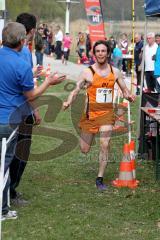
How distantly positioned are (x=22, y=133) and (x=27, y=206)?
0.81m

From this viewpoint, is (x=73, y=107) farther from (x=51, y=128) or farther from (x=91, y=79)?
(x=91, y=79)

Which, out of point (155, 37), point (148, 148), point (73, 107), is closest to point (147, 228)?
point (148, 148)

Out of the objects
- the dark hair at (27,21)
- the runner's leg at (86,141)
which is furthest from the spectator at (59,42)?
the dark hair at (27,21)

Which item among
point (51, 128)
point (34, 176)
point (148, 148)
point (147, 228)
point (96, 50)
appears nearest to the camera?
point (147, 228)

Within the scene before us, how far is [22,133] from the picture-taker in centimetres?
655

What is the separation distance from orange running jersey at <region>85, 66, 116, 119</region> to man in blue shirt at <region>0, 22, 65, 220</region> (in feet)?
5.76

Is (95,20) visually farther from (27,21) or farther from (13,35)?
(13,35)

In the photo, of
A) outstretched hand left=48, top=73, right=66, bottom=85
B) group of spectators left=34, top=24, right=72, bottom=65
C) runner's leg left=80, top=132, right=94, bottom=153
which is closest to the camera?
outstretched hand left=48, top=73, right=66, bottom=85

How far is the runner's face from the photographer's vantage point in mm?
7426

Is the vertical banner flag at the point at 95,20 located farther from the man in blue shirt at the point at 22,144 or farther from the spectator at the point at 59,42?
the spectator at the point at 59,42

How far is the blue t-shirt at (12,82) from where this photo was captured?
571 cm

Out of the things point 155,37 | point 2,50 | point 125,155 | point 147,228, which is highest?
point 155,37

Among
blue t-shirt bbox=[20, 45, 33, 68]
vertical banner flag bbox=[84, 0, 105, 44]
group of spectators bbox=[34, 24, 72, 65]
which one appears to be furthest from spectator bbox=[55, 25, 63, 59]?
blue t-shirt bbox=[20, 45, 33, 68]

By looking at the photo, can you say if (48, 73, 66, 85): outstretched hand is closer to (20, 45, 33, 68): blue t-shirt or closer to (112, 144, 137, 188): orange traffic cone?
(20, 45, 33, 68): blue t-shirt
